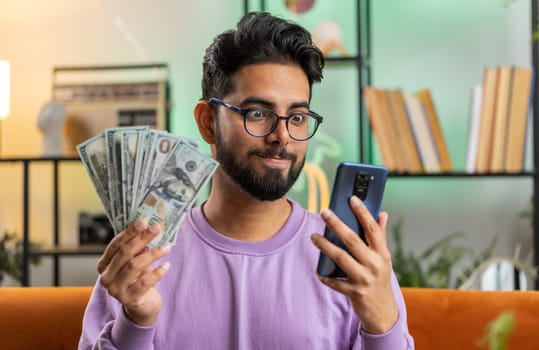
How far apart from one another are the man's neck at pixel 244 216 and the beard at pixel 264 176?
40 millimetres

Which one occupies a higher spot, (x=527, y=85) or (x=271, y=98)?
(x=527, y=85)

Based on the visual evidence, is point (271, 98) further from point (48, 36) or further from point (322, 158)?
point (48, 36)

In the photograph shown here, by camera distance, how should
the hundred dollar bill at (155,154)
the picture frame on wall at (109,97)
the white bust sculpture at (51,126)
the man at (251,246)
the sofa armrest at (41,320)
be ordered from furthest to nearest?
the picture frame on wall at (109,97), the white bust sculpture at (51,126), the sofa armrest at (41,320), the man at (251,246), the hundred dollar bill at (155,154)

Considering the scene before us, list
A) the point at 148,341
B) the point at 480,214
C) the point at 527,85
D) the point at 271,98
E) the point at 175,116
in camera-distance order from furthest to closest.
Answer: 1. the point at 175,116
2. the point at 480,214
3. the point at 527,85
4. the point at 271,98
5. the point at 148,341

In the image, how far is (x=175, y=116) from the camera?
12.6 ft

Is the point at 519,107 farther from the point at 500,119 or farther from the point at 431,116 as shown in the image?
the point at 431,116

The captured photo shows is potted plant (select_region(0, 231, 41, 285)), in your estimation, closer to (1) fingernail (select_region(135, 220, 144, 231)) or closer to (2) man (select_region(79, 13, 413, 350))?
(2) man (select_region(79, 13, 413, 350))

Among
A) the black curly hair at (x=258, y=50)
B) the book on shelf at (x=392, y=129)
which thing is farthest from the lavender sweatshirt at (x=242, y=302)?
the book on shelf at (x=392, y=129)

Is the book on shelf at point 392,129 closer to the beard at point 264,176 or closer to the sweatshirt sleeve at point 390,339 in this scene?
the beard at point 264,176

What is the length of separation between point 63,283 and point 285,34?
2.76 meters

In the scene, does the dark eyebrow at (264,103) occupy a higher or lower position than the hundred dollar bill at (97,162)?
higher

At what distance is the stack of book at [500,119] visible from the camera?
3076 millimetres

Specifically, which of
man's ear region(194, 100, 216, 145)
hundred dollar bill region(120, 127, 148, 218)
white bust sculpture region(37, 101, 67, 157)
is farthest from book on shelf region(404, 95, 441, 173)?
hundred dollar bill region(120, 127, 148, 218)

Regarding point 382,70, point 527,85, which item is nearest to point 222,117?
point 527,85
